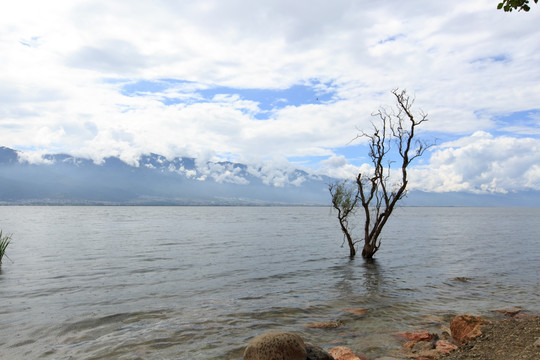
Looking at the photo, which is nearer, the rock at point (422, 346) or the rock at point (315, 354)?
the rock at point (315, 354)

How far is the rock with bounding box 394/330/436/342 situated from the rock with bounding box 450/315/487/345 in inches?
30.9

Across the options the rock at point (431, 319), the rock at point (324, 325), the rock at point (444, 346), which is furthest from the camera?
the rock at point (431, 319)

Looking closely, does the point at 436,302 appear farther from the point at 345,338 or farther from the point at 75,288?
the point at 75,288

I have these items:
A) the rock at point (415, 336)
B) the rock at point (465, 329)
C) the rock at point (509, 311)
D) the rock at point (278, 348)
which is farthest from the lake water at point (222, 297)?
the rock at point (278, 348)

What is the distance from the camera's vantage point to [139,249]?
42.3 metres

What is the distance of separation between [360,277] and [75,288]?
65.0ft

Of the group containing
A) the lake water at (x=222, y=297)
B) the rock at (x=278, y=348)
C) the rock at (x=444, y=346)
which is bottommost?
the lake water at (x=222, y=297)

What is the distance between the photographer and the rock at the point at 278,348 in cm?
914

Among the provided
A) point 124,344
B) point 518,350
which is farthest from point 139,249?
point 518,350

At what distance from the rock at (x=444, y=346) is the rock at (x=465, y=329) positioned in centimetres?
45

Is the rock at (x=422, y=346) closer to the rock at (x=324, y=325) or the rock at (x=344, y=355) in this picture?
the rock at (x=344, y=355)

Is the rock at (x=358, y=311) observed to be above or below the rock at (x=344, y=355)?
below

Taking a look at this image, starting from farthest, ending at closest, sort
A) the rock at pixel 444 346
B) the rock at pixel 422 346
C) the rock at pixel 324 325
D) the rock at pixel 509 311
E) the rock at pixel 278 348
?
the rock at pixel 509 311
the rock at pixel 324 325
the rock at pixel 422 346
the rock at pixel 444 346
the rock at pixel 278 348

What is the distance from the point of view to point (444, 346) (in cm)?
1147
